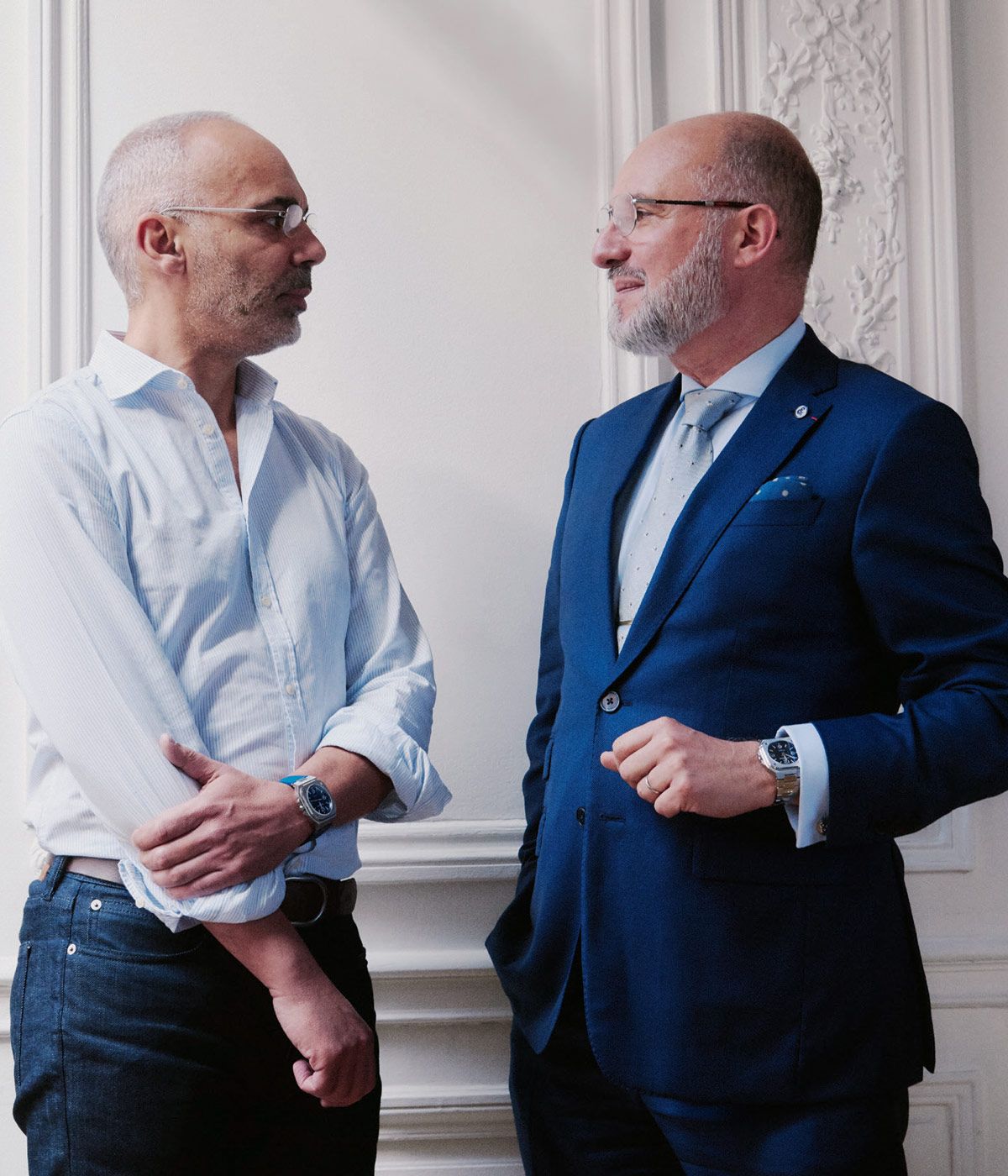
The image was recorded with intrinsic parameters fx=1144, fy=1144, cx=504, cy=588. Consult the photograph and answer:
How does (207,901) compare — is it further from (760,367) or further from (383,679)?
(760,367)

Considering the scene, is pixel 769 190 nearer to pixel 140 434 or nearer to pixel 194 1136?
pixel 140 434

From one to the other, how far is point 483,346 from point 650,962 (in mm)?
1242

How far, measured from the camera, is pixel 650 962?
59.1 inches

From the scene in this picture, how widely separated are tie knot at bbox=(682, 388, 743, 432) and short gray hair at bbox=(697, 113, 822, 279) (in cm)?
24

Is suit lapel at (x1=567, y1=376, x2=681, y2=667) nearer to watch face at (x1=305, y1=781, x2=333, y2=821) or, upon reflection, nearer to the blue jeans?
watch face at (x1=305, y1=781, x2=333, y2=821)

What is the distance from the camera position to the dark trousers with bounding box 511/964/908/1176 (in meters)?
1.44

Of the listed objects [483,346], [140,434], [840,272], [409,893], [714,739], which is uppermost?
[840,272]

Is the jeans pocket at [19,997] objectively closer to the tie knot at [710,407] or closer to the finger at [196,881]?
the finger at [196,881]

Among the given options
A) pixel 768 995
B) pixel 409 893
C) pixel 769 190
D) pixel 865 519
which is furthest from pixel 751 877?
pixel 769 190

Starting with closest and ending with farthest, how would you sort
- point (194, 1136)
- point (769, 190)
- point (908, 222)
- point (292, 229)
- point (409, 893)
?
point (194, 1136) → point (292, 229) → point (769, 190) → point (409, 893) → point (908, 222)

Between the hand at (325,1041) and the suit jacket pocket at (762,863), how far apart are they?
480mm

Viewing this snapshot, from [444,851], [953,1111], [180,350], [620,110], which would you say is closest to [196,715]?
[180,350]

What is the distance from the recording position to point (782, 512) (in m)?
1.53

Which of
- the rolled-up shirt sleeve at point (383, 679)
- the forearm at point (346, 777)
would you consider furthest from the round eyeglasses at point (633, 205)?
the forearm at point (346, 777)
